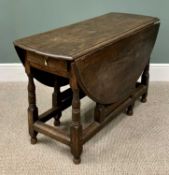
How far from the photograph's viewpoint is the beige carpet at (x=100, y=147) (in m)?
1.96

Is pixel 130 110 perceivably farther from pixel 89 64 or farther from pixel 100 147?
pixel 89 64

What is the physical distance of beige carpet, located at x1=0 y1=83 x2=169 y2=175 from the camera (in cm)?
196

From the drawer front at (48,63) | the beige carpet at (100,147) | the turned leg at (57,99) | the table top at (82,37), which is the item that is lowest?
the beige carpet at (100,147)

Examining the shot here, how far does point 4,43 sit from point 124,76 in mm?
1363

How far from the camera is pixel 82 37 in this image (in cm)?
200

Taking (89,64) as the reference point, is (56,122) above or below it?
below

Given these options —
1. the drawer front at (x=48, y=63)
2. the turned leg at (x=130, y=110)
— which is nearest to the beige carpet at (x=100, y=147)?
the turned leg at (x=130, y=110)

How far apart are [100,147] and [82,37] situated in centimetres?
75

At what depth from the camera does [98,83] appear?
1918mm

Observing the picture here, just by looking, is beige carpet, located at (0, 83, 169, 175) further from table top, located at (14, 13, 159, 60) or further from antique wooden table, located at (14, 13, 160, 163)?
table top, located at (14, 13, 159, 60)

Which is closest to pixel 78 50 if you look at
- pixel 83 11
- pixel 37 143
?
pixel 37 143

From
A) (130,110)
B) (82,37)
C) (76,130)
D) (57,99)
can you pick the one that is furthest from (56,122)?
(82,37)

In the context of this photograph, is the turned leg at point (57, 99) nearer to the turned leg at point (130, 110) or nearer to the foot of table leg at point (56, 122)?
the foot of table leg at point (56, 122)

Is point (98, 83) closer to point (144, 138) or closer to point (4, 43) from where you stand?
point (144, 138)
